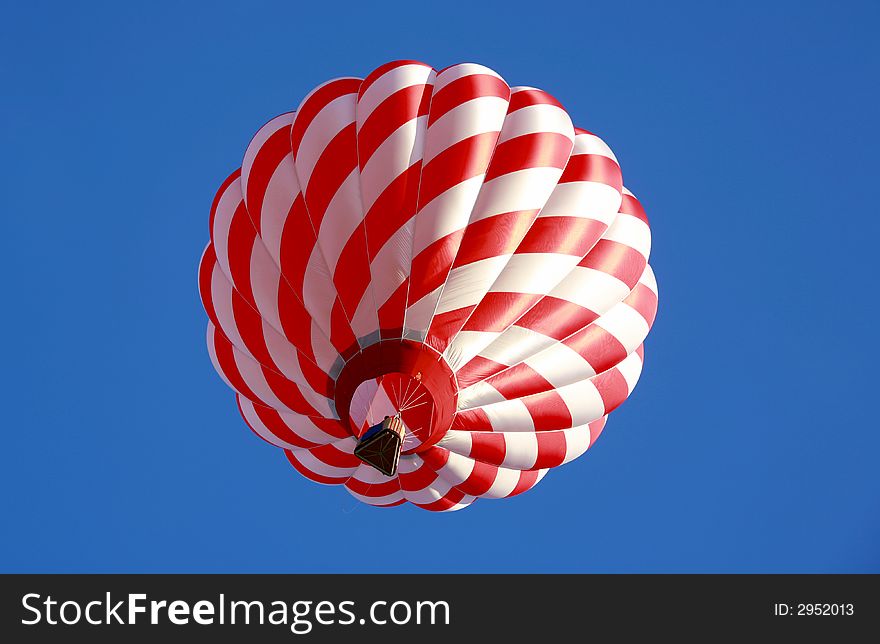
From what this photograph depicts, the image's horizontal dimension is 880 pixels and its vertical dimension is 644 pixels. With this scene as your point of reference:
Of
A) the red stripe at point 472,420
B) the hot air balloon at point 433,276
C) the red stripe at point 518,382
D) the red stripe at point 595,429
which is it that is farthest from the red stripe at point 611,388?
the red stripe at point 472,420

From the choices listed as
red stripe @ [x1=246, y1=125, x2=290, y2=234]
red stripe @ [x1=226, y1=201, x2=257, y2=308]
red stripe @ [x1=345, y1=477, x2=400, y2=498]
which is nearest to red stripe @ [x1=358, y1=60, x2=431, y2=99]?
red stripe @ [x1=246, y1=125, x2=290, y2=234]

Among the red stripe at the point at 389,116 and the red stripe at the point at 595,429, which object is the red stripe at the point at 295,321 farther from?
the red stripe at the point at 595,429

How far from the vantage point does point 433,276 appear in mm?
7449

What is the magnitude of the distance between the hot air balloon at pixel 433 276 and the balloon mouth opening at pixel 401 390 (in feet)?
0.04

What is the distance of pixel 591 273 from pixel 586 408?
1.13m

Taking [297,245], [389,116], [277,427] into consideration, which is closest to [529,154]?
[389,116]

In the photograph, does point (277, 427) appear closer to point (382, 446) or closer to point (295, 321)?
point (295, 321)

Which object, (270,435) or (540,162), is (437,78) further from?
(270,435)

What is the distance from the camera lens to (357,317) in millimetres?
7598

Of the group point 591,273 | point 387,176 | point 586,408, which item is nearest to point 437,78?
point 387,176

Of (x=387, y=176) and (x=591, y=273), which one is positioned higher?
(x=387, y=176)

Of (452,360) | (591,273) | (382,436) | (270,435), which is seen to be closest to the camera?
(382,436)

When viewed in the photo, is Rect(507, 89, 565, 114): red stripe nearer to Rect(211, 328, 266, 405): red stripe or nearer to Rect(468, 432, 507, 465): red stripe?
Rect(468, 432, 507, 465): red stripe

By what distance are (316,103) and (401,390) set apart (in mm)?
2534
